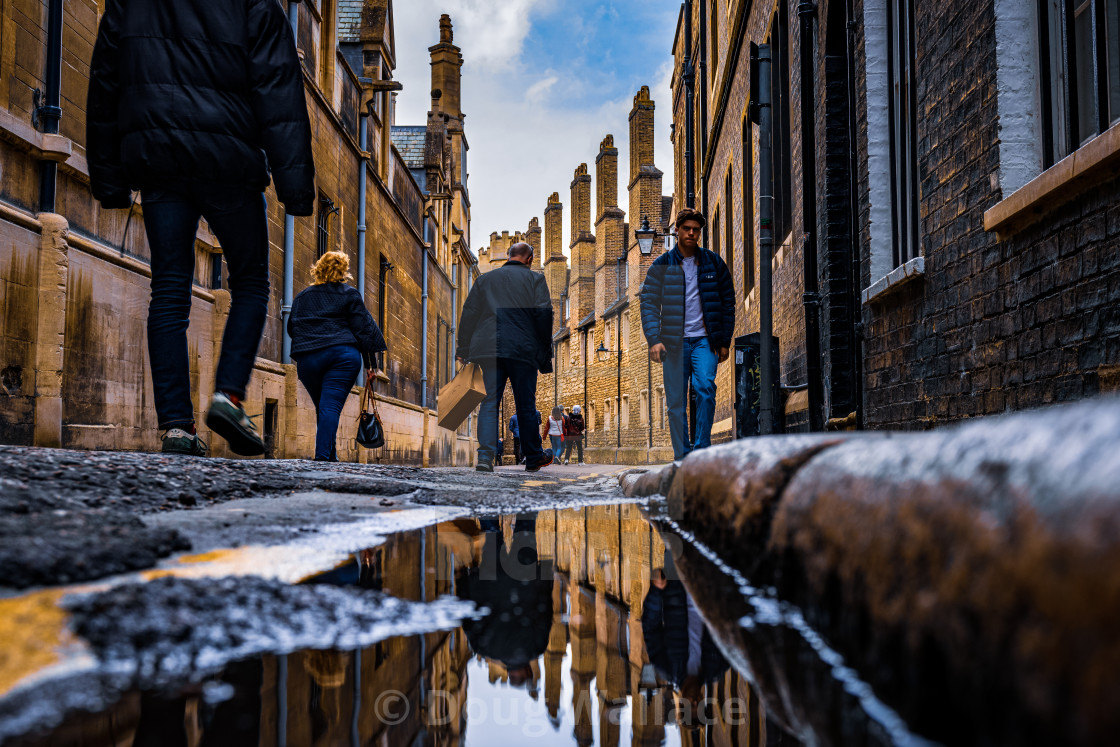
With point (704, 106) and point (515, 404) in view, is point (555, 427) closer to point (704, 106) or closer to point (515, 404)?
point (704, 106)

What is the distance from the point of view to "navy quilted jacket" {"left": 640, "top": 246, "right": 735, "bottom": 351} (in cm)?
591

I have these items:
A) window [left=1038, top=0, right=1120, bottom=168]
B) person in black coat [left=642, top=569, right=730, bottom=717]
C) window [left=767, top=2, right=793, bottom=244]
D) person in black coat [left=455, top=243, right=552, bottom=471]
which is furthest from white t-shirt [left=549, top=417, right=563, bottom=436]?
person in black coat [left=642, top=569, right=730, bottom=717]

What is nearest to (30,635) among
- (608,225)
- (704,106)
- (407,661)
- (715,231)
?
(407,661)

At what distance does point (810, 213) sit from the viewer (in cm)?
766

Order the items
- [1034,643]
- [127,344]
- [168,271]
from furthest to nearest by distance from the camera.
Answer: [127,344]
[168,271]
[1034,643]

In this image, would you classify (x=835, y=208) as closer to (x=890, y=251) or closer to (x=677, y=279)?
(x=890, y=251)

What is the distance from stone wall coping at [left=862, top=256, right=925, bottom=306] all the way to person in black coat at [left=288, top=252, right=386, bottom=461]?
3597 millimetres

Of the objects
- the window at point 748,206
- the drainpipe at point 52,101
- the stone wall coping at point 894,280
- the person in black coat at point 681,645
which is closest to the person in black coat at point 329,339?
the drainpipe at point 52,101

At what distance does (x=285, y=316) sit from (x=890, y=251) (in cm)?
749

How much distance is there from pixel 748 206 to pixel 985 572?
452 inches

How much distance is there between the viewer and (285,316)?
10.8 m

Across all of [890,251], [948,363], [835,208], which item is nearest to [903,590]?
[948,363]

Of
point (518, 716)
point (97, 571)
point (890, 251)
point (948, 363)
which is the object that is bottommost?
point (518, 716)

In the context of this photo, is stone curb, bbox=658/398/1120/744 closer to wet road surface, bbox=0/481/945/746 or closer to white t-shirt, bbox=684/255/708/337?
wet road surface, bbox=0/481/945/746
